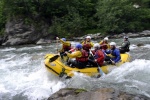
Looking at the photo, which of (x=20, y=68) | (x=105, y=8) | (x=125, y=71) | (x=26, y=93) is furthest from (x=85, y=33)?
(x=26, y=93)

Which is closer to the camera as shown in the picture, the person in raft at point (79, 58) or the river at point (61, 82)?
the river at point (61, 82)

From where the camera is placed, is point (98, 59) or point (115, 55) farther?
point (115, 55)

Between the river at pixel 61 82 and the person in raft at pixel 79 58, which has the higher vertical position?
the person in raft at pixel 79 58

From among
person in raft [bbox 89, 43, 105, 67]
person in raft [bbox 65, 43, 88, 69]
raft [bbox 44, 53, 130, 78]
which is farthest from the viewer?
person in raft [bbox 89, 43, 105, 67]

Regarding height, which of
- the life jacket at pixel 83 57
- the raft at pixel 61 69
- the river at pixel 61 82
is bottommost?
the river at pixel 61 82

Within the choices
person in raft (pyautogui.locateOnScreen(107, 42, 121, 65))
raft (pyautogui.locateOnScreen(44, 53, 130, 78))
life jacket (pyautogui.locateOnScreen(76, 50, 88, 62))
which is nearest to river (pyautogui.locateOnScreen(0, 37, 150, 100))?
raft (pyautogui.locateOnScreen(44, 53, 130, 78))

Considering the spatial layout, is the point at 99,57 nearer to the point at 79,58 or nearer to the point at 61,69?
the point at 79,58

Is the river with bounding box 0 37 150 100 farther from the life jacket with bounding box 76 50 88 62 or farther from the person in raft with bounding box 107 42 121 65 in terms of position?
the life jacket with bounding box 76 50 88 62

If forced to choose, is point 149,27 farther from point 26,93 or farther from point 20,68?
point 26,93

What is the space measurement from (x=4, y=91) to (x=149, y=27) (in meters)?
26.9

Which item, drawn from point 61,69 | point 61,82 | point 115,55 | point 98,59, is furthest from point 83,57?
point 115,55

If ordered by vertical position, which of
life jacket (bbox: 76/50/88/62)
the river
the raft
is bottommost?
the river

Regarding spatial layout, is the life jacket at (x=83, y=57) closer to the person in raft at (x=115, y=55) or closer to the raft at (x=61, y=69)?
the raft at (x=61, y=69)

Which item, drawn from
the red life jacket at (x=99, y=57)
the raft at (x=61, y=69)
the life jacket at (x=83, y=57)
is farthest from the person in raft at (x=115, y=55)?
the life jacket at (x=83, y=57)
